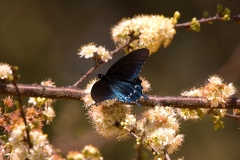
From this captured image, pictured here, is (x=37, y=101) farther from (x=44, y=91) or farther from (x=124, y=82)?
(x=124, y=82)

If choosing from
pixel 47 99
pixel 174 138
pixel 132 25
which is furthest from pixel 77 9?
pixel 174 138

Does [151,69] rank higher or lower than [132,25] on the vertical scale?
higher

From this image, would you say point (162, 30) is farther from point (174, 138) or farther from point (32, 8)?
point (32, 8)

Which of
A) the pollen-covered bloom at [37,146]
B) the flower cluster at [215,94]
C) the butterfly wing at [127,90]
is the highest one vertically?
the butterfly wing at [127,90]

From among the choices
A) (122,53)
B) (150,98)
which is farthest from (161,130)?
(122,53)

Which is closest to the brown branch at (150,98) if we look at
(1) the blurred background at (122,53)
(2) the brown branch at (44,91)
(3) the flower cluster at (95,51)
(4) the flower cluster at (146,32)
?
(2) the brown branch at (44,91)

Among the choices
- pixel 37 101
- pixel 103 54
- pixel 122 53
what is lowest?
pixel 37 101

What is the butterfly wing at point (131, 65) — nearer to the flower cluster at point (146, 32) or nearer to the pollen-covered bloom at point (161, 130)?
the pollen-covered bloom at point (161, 130)
